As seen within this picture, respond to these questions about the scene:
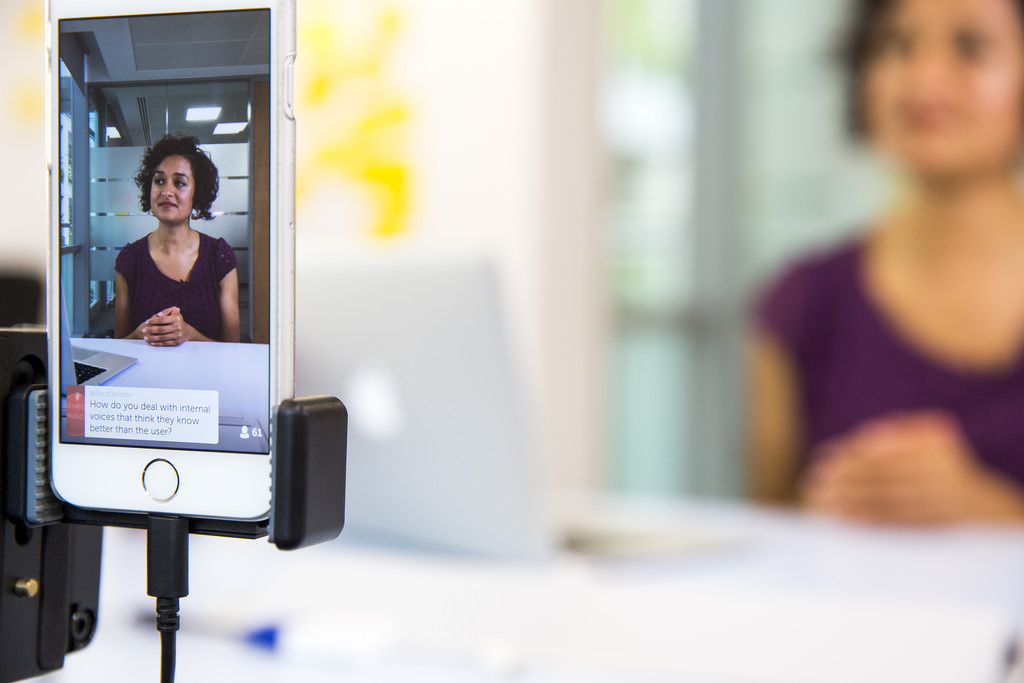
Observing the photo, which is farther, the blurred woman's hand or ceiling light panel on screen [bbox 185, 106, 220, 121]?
the blurred woman's hand

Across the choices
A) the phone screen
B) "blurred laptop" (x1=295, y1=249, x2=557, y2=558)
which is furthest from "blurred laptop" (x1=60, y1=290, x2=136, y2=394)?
"blurred laptop" (x1=295, y1=249, x2=557, y2=558)

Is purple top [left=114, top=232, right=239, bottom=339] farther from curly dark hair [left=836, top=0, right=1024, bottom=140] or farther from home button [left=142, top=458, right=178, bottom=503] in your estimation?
curly dark hair [left=836, top=0, right=1024, bottom=140]

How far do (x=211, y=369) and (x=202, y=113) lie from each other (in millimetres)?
100

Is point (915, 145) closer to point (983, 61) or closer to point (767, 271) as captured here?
point (983, 61)

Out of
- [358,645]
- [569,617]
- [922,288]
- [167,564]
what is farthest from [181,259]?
[922,288]

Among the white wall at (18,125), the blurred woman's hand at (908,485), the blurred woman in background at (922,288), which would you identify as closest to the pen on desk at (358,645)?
the blurred woman's hand at (908,485)

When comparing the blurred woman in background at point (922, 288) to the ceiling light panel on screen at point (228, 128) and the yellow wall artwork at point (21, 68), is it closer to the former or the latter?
the ceiling light panel on screen at point (228, 128)

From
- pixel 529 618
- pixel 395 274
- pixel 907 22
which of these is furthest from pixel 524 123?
pixel 529 618

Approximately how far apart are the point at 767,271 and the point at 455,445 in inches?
80.3

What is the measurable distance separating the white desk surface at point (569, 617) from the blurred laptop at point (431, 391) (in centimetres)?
7

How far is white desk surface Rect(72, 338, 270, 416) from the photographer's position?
1.25 ft

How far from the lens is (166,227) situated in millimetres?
385

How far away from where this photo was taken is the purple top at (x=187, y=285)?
382 mm

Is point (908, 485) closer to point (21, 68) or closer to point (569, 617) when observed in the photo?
point (569, 617)
